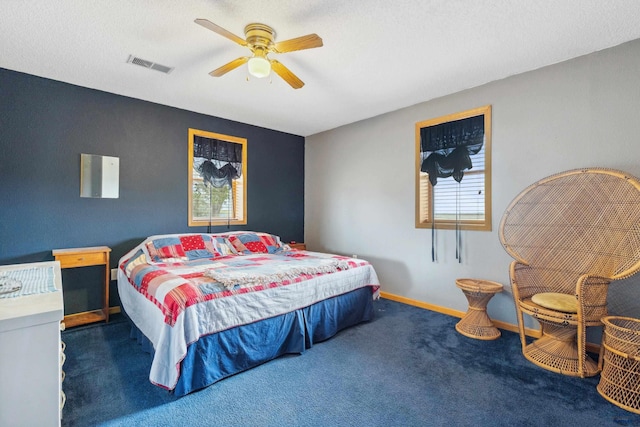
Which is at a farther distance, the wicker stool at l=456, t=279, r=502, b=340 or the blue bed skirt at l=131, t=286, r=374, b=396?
the wicker stool at l=456, t=279, r=502, b=340

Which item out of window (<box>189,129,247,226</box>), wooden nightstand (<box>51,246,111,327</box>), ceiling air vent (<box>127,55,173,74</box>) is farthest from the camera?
window (<box>189,129,247,226</box>)

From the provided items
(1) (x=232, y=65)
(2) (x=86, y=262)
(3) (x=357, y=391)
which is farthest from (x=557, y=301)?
(2) (x=86, y=262)

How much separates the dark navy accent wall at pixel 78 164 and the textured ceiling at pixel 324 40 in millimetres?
234

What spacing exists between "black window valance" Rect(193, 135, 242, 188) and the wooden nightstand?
1.54 meters

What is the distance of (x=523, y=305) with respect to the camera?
95.6 inches

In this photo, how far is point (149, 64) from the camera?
286 cm

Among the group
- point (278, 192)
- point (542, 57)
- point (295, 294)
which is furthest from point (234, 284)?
point (542, 57)

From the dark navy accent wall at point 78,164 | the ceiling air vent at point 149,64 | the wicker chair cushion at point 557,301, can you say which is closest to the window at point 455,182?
the wicker chair cushion at point 557,301

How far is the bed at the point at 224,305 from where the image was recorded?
2.01m

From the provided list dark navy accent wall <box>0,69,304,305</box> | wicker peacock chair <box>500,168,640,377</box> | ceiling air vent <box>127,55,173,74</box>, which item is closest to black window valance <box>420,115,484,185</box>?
wicker peacock chair <box>500,168,640,377</box>

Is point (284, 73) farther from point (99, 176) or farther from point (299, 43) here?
point (99, 176)

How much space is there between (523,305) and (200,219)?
12.4 feet

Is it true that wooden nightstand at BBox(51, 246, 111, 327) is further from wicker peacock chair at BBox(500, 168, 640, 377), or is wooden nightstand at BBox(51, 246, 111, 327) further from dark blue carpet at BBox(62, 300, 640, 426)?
wicker peacock chair at BBox(500, 168, 640, 377)

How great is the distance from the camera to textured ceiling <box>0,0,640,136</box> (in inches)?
81.5
